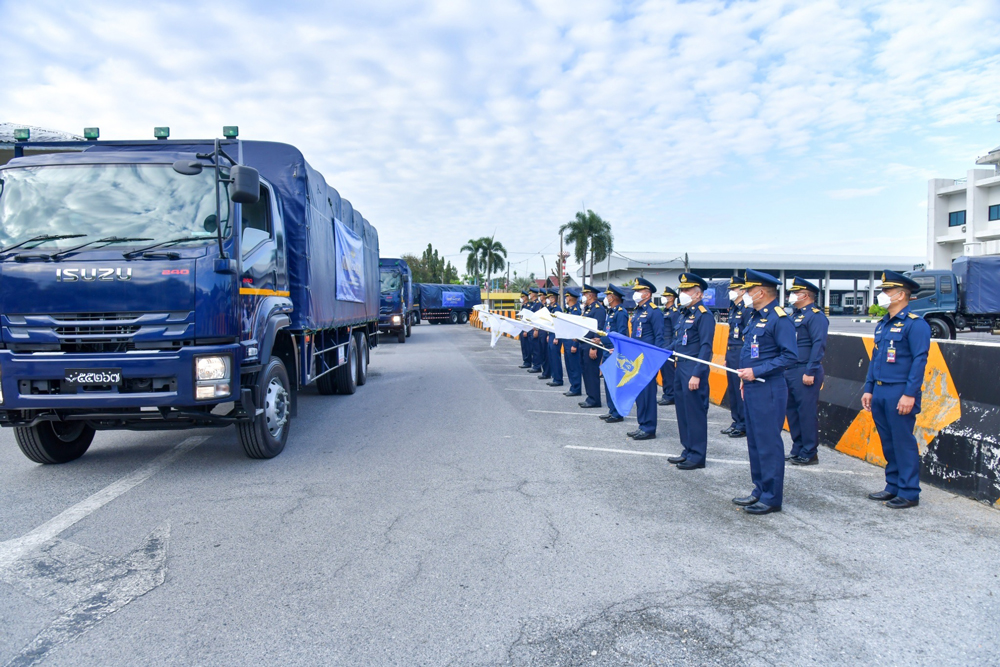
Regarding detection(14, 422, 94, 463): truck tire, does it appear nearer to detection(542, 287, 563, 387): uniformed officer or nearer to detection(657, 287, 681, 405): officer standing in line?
detection(657, 287, 681, 405): officer standing in line

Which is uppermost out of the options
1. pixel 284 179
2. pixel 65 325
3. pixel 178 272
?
pixel 284 179

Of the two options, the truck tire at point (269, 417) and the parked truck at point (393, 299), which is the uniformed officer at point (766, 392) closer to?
the truck tire at point (269, 417)

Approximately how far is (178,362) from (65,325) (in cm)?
90

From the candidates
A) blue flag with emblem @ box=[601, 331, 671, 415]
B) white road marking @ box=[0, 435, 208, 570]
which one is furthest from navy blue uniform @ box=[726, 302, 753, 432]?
white road marking @ box=[0, 435, 208, 570]

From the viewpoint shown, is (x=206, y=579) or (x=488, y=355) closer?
(x=206, y=579)

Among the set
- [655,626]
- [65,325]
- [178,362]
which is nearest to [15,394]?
[65,325]

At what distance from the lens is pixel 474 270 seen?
71.9 metres

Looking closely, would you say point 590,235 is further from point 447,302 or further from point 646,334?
point 646,334

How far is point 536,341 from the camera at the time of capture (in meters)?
14.7

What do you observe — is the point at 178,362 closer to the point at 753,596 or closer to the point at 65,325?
the point at 65,325

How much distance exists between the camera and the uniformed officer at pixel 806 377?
6.36 metres

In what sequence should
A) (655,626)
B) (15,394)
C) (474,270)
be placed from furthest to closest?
(474,270), (15,394), (655,626)

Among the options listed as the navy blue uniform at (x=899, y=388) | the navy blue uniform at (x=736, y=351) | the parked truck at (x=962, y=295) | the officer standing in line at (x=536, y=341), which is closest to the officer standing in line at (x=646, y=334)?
the navy blue uniform at (x=736, y=351)

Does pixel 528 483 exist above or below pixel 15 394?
below
